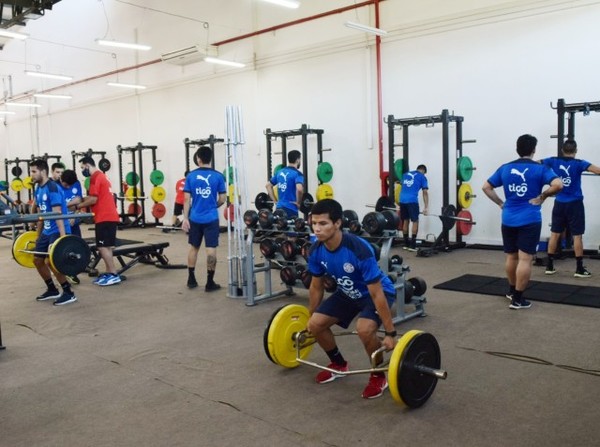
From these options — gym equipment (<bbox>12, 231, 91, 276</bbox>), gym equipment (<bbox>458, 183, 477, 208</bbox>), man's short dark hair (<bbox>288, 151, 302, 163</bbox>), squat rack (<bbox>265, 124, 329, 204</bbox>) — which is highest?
squat rack (<bbox>265, 124, 329, 204</bbox>)

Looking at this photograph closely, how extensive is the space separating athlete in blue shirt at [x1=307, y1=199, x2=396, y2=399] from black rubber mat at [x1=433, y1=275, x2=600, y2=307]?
6.01ft

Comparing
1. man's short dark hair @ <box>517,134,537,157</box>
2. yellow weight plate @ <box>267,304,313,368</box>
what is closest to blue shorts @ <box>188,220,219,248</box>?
yellow weight plate @ <box>267,304,313,368</box>

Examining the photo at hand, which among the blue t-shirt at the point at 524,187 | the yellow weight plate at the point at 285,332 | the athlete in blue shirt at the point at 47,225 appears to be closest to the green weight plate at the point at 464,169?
the blue t-shirt at the point at 524,187

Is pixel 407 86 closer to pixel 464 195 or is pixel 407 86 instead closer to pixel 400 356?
pixel 464 195

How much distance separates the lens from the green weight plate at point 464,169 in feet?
18.8

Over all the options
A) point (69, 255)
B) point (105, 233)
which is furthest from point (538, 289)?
point (105, 233)

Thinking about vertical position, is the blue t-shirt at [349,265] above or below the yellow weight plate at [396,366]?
above

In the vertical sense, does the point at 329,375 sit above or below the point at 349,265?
below

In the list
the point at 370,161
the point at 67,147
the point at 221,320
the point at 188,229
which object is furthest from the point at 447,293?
the point at 67,147

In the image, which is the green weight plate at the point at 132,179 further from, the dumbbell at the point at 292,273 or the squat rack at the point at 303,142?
the dumbbell at the point at 292,273

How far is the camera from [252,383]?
2.41 metres

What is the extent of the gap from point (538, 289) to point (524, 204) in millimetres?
898

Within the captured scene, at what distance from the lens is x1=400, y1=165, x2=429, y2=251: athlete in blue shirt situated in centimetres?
586

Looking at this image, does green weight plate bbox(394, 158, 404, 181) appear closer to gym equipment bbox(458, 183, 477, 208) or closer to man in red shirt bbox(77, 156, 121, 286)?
gym equipment bbox(458, 183, 477, 208)
